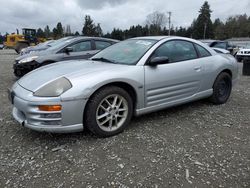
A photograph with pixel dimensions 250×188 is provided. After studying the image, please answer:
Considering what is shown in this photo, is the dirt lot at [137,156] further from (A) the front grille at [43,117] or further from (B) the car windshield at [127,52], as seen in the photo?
(B) the car windshield at [127,52]

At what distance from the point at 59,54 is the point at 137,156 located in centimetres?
454

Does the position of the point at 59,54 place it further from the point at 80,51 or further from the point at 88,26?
the point at 88,26

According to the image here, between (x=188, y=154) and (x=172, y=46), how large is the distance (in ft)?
6.05

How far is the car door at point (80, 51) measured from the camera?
6.28m

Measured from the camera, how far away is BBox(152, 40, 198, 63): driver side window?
11.4 feet

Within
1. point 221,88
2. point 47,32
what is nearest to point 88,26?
point 47,32

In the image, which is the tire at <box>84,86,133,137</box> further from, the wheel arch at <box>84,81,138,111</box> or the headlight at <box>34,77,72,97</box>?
the headlight at <box>34,77,72,97</box>

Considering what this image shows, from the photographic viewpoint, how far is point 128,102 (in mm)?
3051

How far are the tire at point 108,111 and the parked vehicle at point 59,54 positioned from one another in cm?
372

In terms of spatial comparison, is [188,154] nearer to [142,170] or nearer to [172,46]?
[142,170]

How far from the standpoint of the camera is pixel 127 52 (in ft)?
11.7

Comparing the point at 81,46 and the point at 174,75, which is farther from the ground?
the point at 81,46

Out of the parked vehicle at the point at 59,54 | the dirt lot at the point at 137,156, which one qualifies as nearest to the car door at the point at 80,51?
the parked vehicle at the point at 59,54

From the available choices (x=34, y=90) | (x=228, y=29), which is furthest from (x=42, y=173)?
(x=228, y=29)
